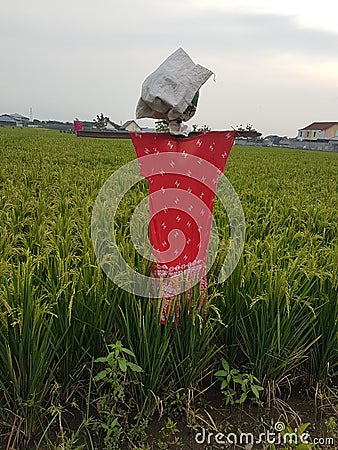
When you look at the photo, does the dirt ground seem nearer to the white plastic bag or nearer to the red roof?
the white plastic bag

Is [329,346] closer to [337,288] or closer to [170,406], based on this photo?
[337,288]

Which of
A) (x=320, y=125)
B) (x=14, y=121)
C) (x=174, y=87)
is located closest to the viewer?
(x=174, y=87)

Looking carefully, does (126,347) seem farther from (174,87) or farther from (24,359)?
(174,87)

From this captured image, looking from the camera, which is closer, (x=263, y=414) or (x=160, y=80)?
(x=160, y=80)

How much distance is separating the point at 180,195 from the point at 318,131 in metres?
75.8

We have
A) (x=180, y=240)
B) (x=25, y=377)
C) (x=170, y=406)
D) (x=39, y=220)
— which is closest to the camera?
(x=25, y=377)

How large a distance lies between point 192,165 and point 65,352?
0.93 m

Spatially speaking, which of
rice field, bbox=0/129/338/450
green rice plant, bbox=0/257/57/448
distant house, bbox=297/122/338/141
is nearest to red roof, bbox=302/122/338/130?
distant house, bbox=297/122/338/141

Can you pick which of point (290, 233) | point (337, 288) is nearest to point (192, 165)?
point (337, 288)

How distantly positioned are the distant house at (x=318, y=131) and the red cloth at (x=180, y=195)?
238ft

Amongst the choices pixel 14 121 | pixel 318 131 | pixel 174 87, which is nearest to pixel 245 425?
pixel 174 87

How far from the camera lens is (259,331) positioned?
6.02ft

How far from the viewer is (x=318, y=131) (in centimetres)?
7156

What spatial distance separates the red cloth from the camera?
5.95 feet
